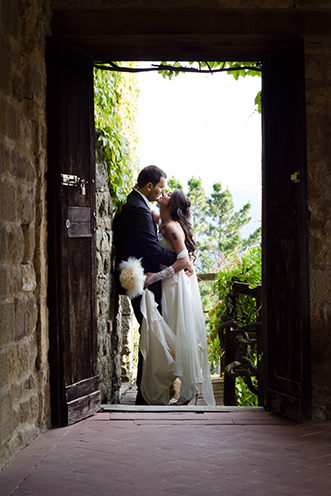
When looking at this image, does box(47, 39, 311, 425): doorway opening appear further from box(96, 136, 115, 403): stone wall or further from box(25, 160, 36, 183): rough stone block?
box(96, 136, 115, 403): stone wall

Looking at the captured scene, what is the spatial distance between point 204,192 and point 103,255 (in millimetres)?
15024

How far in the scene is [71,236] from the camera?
316cm

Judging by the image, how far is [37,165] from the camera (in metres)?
2.97

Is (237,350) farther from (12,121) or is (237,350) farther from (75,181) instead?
(12,121)

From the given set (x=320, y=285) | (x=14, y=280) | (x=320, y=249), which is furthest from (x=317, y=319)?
(x=14, y=280)

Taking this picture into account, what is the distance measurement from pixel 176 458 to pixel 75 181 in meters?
1.79

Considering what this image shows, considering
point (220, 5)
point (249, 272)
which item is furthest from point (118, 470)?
point (220, 5)

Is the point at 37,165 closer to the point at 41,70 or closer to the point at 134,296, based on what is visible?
the point at 41,70

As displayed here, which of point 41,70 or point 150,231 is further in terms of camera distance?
point 150,231

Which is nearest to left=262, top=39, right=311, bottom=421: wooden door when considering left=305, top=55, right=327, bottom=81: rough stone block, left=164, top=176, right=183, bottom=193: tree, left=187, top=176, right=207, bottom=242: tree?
left=305, top=55, right=327, bottom=81: rough stone block

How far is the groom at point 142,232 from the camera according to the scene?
4.25 meters

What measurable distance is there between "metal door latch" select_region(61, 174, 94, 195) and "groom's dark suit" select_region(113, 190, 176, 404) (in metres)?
0.98

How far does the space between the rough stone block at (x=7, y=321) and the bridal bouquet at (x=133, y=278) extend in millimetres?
1676

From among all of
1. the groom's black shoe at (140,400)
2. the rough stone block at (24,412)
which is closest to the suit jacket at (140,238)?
the groom's black shoe at (140,400)
